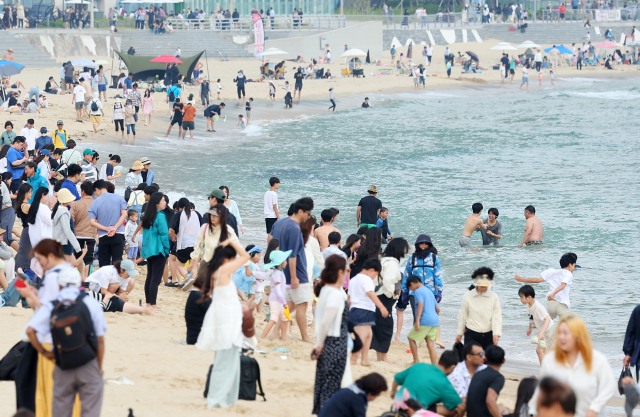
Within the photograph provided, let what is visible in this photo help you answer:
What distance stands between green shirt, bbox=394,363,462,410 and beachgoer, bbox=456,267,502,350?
1.98 m

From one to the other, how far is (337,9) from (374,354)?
59948mm

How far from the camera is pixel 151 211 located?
9336mm

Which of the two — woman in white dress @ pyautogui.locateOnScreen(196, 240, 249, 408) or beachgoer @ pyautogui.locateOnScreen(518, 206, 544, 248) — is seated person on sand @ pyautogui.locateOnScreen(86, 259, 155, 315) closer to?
woman in white dress @ pyautogui.locateOnScreen(196, 240, 249, 408)

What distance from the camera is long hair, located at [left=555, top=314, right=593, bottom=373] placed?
15.5 feet

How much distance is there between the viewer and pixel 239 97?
36.1 metres

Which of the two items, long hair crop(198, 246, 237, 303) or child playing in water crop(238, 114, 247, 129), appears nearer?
long hair crop(198, 246, 237, 303)

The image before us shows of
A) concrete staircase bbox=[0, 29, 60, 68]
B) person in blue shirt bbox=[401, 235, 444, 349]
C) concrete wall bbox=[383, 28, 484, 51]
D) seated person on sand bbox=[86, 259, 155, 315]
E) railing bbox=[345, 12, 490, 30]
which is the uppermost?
railing bbox=[345, 12, 490, 30]

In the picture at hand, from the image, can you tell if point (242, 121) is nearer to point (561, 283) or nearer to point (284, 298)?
point (284, 298)

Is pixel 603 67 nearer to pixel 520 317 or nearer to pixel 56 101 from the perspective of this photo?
pixel 56 101

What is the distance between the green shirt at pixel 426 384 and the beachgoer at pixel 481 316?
1.98m

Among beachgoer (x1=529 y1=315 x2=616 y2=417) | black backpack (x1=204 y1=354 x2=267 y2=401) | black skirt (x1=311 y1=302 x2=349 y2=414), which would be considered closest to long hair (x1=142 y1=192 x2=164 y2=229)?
black backpack (x1=204 y1=354 x2=267 y2=401)

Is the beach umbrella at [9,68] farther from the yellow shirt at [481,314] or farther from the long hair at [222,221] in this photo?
the yellow shirt at [481,314]

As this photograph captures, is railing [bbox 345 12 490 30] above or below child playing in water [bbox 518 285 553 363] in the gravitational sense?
above

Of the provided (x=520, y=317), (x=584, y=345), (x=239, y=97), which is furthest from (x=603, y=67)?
(x=584, y=345)
